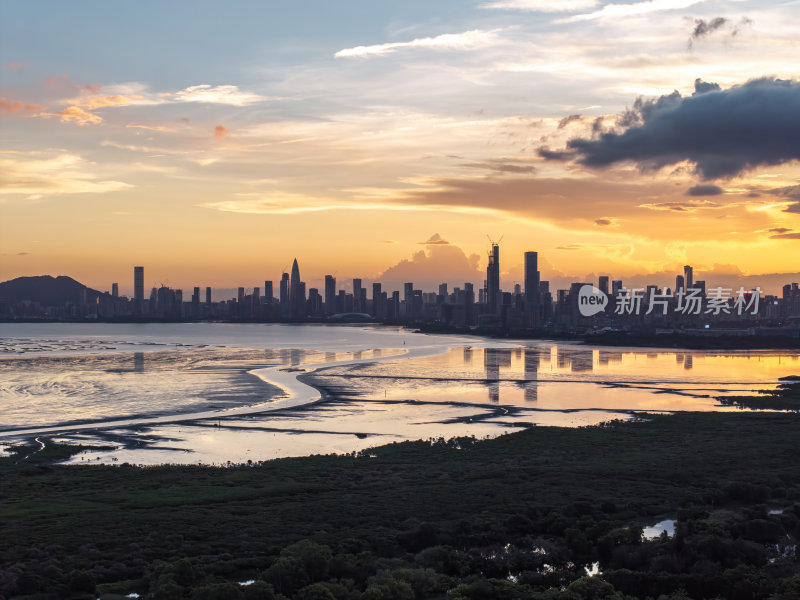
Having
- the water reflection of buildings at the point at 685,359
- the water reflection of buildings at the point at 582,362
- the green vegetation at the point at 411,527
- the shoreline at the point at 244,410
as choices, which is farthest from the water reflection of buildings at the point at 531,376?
the green vegetation at the point at 411,527

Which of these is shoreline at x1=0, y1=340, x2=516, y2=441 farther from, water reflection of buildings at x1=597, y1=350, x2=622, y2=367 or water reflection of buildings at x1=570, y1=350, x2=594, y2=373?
water reflection of buildings at x1=597, y1=350, x2=622, y2=367

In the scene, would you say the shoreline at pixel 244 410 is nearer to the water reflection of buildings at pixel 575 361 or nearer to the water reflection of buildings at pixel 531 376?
the water reflection of buildings at pixel 531 376

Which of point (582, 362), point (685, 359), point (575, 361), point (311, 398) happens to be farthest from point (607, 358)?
point (311, 398)

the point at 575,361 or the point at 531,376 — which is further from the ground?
the point at 531,376

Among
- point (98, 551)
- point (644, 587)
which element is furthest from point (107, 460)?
point (644, 587)

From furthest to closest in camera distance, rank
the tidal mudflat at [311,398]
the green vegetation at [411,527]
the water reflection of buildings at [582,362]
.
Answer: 1. the water reflection of buildings at [582,362]
2. the tidal mudflat at [311,398]
3. the green vegetation at [411,527]

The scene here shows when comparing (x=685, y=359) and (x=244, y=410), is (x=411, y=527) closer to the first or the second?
(x=244, y=410)

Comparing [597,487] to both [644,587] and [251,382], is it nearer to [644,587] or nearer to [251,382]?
[644,587]

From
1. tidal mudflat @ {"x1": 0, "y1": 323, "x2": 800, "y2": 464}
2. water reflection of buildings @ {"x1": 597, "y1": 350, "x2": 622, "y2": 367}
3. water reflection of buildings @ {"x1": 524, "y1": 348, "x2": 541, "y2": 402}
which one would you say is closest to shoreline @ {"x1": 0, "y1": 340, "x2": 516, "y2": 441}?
tidal mudflat @ {"x1": 0, "y1": 323, "x2": 800, "y2": 464}

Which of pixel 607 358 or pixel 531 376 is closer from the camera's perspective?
pixel 531 376
